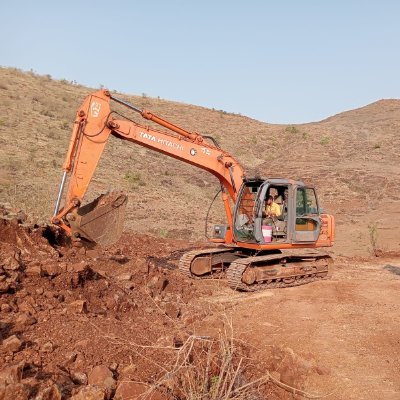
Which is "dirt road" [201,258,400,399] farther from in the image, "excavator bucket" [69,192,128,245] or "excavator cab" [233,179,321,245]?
"excavator bucket" [69,192,128,245]

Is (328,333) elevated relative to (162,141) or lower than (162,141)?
lower

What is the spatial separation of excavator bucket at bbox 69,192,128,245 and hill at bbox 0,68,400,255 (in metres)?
3.62

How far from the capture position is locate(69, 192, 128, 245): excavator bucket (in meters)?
8.40

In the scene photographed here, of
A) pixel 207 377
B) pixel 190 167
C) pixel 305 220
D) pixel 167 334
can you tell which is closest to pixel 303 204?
pixel 305 220

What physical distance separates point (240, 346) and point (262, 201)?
4.63 metres

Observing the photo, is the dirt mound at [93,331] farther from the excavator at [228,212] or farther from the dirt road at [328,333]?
the excavator at [228,212]

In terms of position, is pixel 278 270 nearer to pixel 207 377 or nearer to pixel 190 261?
pixel 190 261

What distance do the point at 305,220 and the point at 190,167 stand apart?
1975cm

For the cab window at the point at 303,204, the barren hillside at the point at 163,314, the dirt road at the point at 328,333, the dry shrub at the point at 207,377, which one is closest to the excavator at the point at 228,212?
the cab window at the point at 303,204

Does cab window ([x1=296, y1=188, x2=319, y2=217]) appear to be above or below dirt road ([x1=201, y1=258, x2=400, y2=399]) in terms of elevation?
above

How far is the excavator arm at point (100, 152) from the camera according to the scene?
335 inches

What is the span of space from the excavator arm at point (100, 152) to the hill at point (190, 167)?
1223mm

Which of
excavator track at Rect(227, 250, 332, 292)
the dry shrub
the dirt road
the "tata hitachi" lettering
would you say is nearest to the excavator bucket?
the "tata hitachi" lettering

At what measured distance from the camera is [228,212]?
36.8ft
